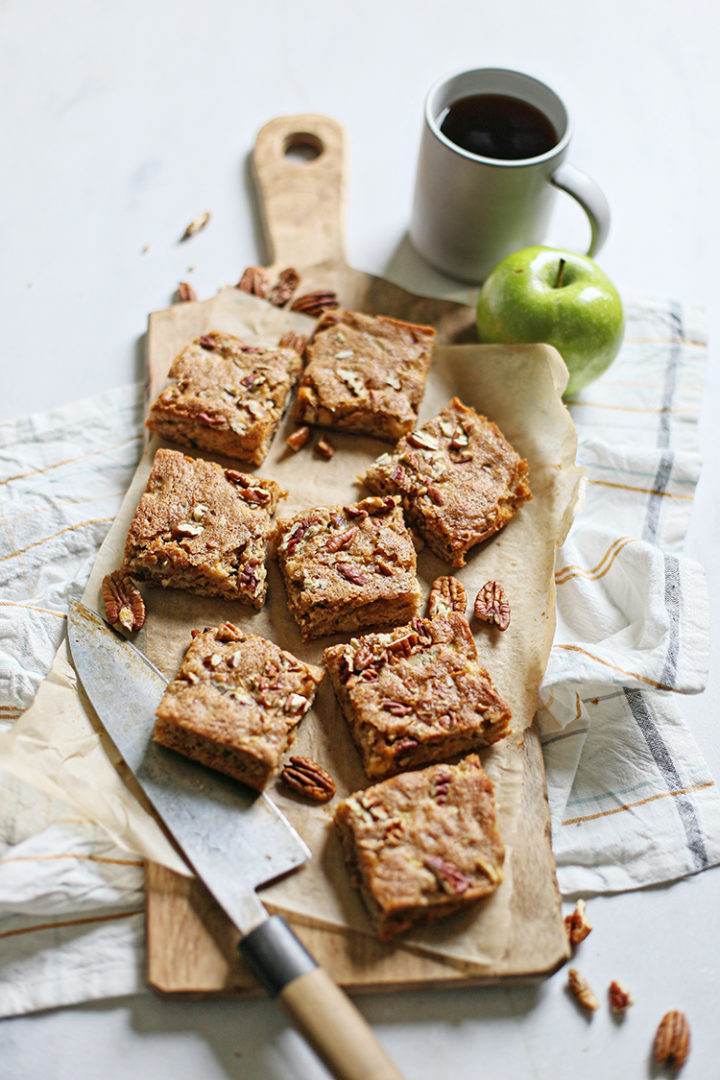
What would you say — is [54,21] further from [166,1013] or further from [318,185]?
[166,1013]

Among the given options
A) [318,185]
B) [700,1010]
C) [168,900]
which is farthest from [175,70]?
[700,1010]

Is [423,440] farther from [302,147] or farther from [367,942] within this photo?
[302,147]

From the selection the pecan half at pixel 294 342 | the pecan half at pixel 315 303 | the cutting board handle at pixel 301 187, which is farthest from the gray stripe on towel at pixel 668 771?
the cutting board handle at pixel 301 187

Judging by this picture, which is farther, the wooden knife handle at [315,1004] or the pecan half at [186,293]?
the pecan half at [186,293]

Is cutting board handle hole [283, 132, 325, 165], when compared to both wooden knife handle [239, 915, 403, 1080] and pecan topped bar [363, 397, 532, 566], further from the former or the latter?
wooden knife handle [239, 915, 403, 1080]

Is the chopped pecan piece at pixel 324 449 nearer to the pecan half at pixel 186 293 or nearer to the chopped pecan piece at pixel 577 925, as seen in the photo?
the pecan half at pixel 186 293

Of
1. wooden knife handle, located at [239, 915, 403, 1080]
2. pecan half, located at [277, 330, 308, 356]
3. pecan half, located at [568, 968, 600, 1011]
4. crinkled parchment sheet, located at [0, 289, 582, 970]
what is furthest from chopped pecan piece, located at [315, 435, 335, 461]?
pecan half, located at [568, 968, 600, 1011]
